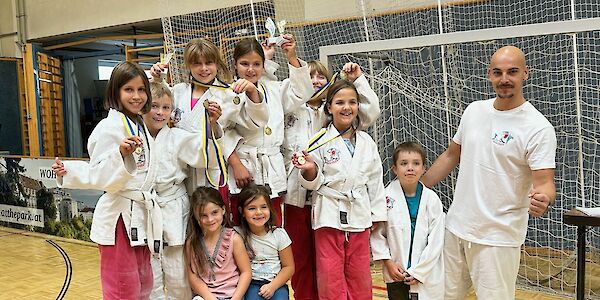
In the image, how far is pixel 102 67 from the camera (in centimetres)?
1088

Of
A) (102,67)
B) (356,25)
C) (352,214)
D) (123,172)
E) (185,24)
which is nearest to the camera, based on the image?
(123,172)

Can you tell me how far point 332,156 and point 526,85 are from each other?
8.67 feet

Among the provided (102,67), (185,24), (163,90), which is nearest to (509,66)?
(163,90)

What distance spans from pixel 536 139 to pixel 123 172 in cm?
167

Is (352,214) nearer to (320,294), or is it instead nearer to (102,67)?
(320,294)

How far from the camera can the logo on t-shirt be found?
222 centimetres

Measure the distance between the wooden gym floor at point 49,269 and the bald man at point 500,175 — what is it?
5.43ft

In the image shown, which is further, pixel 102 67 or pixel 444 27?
pixel 102 67

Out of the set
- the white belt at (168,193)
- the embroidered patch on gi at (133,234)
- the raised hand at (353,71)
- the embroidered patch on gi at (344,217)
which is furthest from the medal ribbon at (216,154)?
the raised hand at (353,71)

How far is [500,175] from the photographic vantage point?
2.26 meters

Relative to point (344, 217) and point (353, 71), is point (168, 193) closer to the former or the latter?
point (344, 217)

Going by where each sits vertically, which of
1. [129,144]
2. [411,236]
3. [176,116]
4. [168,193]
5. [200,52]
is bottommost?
[411,236]

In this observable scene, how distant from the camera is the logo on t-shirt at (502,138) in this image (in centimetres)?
222

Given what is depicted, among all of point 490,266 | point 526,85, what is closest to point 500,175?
point 490,266
